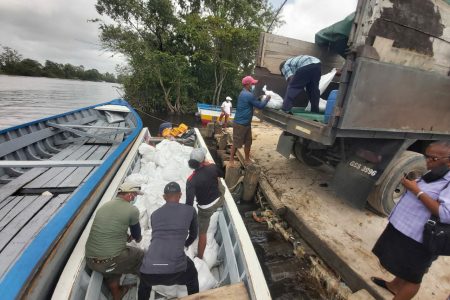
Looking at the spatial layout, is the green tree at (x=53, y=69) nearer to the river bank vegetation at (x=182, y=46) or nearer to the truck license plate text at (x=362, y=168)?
the river bank vegetation at (x=182, y=46)

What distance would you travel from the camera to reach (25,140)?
14.3 ft

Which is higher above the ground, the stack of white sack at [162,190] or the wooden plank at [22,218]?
the wooden plank at [22,218]

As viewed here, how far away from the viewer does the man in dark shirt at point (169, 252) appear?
1864 mm

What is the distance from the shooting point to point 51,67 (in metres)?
78.9

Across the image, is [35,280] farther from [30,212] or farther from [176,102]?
[176,102]

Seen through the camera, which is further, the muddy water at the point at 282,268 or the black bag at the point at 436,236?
the muddy water at the point at 282,268

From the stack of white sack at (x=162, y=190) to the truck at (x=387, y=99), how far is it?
213 centimetres

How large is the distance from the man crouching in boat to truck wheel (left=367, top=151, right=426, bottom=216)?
3515 mm

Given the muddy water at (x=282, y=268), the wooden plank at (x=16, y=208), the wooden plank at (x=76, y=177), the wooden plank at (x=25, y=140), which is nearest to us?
the wooden plank at (x=16, y=208)

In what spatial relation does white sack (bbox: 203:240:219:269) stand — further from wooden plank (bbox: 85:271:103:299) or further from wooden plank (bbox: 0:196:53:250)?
wooden plank (bbox: 0:196:53:250)

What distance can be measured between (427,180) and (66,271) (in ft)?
10.4

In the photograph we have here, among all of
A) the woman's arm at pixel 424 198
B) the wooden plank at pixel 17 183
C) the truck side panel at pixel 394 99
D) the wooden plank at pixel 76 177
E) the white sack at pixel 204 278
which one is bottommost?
the white sack at pixel 204 278

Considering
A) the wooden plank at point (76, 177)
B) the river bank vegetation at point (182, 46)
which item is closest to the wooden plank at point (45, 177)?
the wooden plank at point (76, 177)

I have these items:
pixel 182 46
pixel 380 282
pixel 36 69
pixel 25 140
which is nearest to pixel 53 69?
pixel 36 69
